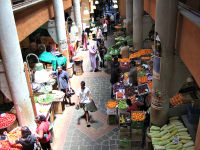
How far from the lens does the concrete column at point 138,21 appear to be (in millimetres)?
13945

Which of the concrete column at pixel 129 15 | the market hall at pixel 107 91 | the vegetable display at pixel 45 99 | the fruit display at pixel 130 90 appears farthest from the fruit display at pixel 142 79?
the concrete column at pixel 129 15

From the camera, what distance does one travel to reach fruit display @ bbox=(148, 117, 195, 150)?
7.07 metres

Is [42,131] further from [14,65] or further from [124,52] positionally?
[124,52]

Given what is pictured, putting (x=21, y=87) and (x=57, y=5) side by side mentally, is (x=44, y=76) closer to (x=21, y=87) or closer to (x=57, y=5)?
(x=21, y=87)

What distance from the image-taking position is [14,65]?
24.5 feet

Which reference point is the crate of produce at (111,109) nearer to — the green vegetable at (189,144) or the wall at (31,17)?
the green vegetable at (189,144)

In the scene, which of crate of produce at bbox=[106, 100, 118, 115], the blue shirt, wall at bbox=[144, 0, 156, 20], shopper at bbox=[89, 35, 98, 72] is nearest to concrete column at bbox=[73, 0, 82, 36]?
shopper at bbox=[89, 35, 98, 72]

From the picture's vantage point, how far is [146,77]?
11.0 meters

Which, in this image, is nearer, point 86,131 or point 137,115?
point 137,115

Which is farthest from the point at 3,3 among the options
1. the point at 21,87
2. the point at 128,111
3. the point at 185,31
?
the point at 128,111

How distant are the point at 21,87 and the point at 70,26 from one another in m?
13.3

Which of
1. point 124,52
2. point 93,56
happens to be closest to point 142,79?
point 124,52

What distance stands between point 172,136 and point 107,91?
19.4 ft

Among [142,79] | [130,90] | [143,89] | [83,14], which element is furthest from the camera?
[83,14]
